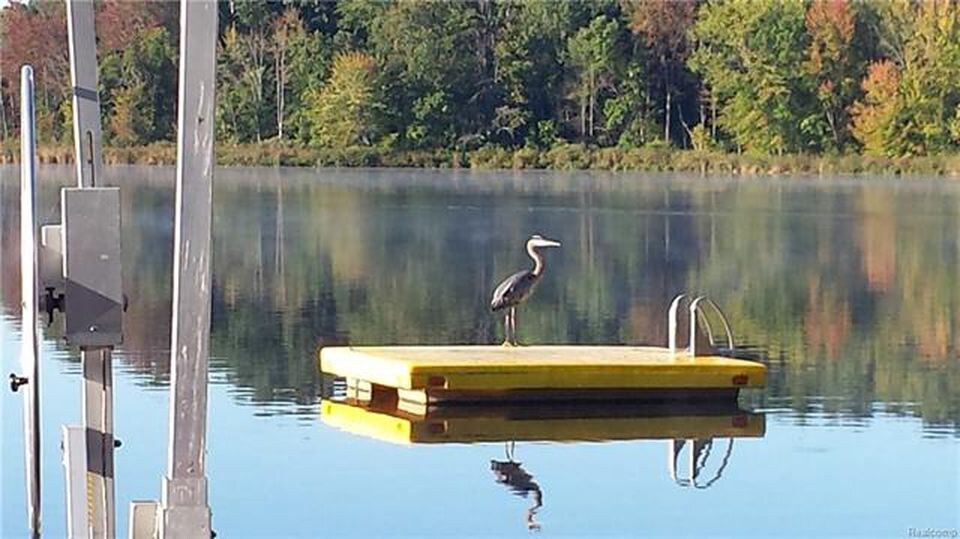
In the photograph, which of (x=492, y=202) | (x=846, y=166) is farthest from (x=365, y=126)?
(x=492, y=202)

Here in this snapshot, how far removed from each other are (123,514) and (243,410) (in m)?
3.99

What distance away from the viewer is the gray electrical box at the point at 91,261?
4.49m

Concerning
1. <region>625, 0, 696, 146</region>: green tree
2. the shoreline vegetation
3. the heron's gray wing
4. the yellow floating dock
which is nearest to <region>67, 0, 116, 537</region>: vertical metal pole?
the yellow floating dock

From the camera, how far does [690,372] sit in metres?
12.7

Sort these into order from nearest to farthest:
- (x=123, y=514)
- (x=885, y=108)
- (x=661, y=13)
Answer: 1. (x=123, y=514)
2. (x=885, y=108)
3. (x=661, y=13)

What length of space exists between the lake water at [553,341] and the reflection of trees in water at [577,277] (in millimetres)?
61

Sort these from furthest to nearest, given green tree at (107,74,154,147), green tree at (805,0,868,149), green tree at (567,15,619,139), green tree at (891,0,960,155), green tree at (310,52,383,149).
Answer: green tree at (567,15,619,139) → green tree at (310,52,383,149) → green tree at (805,0,868,149) → green tree at (891,0,960,155) → green tree at (107,74,154,147)

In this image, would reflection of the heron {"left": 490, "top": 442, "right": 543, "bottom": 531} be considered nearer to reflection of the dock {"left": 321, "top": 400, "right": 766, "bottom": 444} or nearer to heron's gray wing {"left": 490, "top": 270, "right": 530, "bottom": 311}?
reflection of the dock {"left": 321, "top": 400, "right": 766, "bottom": 444}

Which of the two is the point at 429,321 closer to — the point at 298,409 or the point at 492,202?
the point at 298,409

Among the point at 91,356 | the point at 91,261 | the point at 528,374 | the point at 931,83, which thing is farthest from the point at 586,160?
the point at 91,261

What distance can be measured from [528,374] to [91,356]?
766 cm

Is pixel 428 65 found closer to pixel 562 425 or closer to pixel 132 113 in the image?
pixel 132 113

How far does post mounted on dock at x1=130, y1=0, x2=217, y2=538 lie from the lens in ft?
13.5

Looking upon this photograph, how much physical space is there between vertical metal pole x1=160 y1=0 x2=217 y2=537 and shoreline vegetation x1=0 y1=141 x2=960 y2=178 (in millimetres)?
57133
